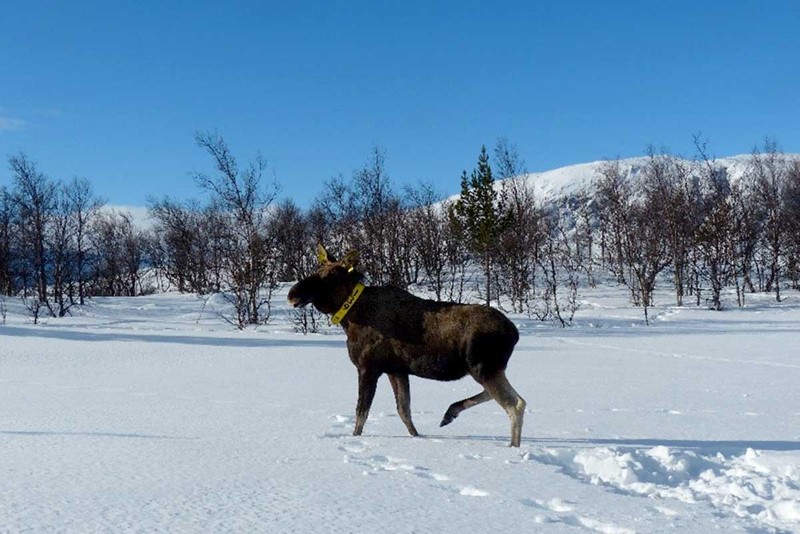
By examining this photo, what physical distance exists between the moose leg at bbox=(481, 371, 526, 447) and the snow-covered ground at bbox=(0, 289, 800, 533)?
0.54 feet

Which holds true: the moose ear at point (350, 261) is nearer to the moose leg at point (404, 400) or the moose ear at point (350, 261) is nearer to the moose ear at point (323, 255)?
the moose ear at point (323, 255)

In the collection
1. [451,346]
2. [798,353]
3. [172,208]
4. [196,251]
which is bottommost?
[798,353]

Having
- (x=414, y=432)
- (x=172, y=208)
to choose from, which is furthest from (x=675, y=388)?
(x=172, y=208)

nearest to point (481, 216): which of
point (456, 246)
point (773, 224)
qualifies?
point (456, 246)

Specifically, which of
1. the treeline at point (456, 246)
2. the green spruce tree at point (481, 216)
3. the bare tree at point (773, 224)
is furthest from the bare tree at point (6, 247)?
the bare tree at point (773, 224)

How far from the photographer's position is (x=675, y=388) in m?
10.1

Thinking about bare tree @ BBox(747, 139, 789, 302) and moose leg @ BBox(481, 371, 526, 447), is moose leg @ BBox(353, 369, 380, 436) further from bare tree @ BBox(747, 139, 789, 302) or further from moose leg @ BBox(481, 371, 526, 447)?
bare tree @ BBox(747, 139, 789, 302)

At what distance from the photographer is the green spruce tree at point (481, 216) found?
40.2m

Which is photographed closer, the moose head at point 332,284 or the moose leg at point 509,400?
the moose leg at point 509,400

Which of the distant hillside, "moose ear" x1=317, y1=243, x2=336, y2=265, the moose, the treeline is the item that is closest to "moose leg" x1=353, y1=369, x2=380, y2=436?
the moose

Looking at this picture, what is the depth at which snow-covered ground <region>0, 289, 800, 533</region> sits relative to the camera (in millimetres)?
3613

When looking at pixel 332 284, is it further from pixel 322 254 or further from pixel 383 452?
pixel 383 452

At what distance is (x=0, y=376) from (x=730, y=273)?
138 ft

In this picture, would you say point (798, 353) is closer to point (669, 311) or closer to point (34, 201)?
point (669, 311)
